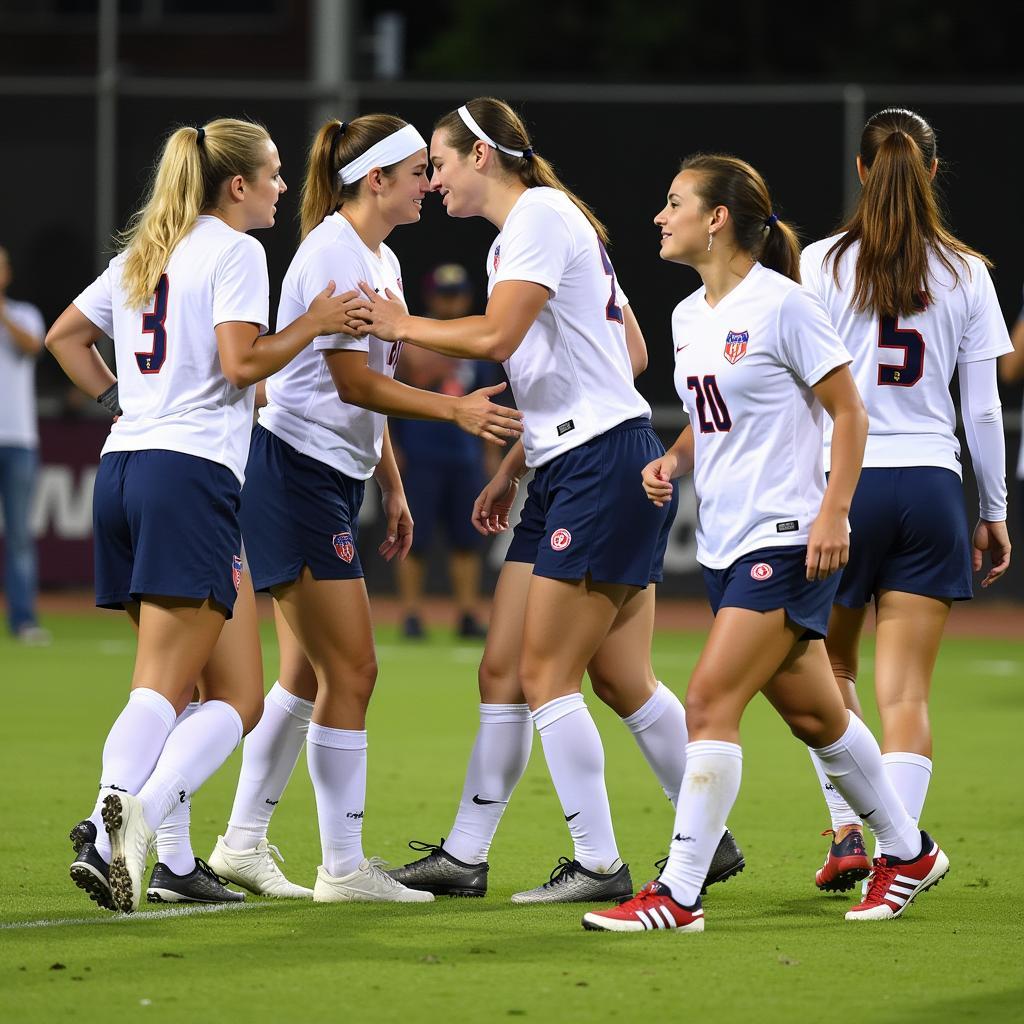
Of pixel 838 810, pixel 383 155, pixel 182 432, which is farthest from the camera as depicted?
pixel 838 810

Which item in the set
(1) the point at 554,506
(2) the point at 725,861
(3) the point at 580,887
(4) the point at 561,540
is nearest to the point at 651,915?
(3) the point at 580,887

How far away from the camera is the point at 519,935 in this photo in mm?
5027

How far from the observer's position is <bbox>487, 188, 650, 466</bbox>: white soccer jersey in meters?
5.37

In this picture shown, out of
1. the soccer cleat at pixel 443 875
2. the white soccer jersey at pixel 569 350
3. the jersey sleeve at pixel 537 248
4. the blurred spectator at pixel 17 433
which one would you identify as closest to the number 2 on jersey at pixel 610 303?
the white soccer jersey at pixel 569 350

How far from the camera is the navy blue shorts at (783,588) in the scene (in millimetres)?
4949

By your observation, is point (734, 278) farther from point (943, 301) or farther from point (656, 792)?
point (656, 792)

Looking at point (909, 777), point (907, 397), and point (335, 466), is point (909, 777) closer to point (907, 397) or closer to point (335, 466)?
point (907, 397)

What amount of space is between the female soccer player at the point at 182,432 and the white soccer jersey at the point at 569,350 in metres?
0.57

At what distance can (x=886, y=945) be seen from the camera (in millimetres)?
4930

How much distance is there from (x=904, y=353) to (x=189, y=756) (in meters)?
2.26

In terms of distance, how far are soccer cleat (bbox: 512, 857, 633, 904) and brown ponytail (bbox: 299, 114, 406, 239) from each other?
199 cm

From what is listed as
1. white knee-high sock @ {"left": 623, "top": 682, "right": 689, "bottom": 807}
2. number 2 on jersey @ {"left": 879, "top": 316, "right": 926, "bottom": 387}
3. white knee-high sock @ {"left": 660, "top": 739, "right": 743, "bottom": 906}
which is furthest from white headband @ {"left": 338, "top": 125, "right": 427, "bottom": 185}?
white knee-high sock @ {"left": 660, "top": 739, "right": 743, "bottom": 906}

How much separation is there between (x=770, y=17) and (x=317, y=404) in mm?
28678

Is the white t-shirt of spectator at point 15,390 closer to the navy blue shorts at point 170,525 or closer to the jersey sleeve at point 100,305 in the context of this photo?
the jersey sleeve at point 100,305
